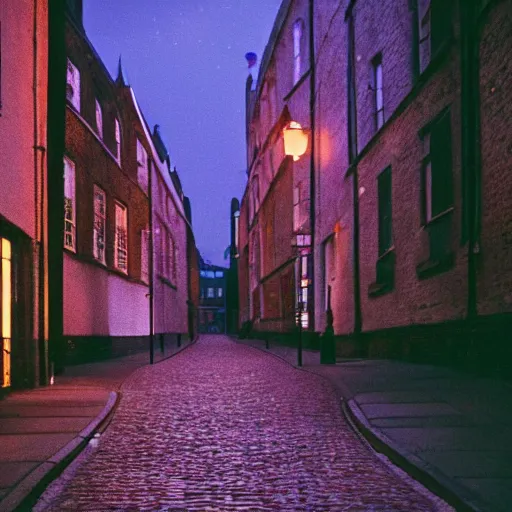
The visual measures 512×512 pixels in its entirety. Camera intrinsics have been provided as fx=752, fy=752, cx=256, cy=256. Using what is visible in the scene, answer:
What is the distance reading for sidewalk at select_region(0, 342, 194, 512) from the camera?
203 inches

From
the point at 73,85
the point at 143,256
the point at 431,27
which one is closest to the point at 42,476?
the point at 431,27

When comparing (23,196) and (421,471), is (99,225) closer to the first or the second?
(23,196)

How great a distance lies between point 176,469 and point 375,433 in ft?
6.49

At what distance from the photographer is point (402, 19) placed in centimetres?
1530

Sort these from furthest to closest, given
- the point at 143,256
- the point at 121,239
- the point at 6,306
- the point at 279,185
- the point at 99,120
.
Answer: the point at 279,185 → the point at 143,256 → the point at 121,239 → the point at 99,120 → the point at 6,306

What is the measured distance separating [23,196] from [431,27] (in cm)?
775

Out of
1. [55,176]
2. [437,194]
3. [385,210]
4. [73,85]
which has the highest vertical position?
[73,85]

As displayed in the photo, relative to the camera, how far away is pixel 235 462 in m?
6.16

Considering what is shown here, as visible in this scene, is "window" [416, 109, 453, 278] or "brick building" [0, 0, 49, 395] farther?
"window" [416, 109, 453, 278]

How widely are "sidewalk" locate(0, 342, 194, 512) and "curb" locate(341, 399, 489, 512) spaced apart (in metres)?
2.63

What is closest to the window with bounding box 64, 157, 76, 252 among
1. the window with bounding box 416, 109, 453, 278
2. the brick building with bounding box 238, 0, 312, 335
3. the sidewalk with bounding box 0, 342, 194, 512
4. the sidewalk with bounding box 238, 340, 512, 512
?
the sidewalk with bounding box 0, 342, 194, 512

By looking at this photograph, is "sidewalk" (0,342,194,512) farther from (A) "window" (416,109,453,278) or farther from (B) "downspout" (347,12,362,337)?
(B) "downspout" (347,12,362,337)

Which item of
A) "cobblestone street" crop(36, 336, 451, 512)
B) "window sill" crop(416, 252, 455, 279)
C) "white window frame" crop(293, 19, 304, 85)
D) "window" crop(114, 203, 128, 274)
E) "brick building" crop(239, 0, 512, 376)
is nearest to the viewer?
"cobblestone street" crop(36, 336, 451, 512)

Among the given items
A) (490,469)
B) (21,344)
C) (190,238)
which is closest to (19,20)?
(21,344)
